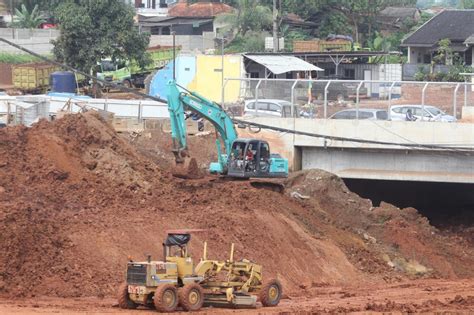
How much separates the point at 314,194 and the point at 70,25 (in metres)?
31.3

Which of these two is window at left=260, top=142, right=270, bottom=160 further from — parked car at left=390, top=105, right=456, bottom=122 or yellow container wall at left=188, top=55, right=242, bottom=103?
yellow container wall at left=188, top=55, right=242, bottom=103

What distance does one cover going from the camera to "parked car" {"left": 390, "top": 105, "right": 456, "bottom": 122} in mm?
46625

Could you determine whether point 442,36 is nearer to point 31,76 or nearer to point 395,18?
point 395,18

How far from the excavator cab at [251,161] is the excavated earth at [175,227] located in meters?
0.65

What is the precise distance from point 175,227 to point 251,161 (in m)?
6.03

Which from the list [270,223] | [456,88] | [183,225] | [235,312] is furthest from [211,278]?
[456,88]

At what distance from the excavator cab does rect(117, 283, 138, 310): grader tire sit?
14220 mm

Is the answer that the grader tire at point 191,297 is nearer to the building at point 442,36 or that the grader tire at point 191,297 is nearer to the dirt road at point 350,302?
the dirt road at point 350,302

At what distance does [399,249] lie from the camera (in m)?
42.4

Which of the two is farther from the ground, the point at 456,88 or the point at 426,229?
the point at 456,88

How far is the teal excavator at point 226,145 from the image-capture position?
1572 inches

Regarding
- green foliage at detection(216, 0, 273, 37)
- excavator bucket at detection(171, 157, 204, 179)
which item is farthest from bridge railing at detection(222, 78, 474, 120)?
green foliage at detection(216, 0, 273, 37)

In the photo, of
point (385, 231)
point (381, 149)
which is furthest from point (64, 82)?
point (385, 231)

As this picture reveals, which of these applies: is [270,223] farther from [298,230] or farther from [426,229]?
[426,229]
